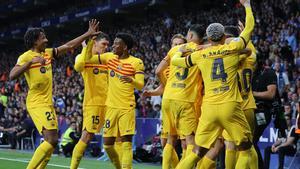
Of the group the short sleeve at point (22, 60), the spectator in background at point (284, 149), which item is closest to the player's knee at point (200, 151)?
the short sleeve at point (22, 60)

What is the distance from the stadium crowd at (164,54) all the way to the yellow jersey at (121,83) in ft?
9.45

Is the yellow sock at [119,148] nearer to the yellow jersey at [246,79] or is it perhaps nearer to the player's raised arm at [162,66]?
the player's raised arm at [162,66]

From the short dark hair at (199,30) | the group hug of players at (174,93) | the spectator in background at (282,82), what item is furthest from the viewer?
the spectator in background at (282,82)

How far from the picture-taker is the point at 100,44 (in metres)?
10.5

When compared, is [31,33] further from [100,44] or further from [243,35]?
[243,35]

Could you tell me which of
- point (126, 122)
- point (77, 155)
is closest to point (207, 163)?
point (126, 122)

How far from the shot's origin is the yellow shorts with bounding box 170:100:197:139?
912 cm

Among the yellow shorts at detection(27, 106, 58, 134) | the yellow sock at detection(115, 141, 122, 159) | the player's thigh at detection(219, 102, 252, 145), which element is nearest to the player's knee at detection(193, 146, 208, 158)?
the player's thigh at detection(219, 102, 252, 145)

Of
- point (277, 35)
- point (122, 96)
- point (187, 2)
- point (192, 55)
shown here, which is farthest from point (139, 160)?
point (187, 2)

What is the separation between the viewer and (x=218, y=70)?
789cm

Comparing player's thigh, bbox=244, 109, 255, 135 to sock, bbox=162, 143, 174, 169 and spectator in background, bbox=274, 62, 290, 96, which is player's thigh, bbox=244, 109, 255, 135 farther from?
spectator in background, bbox=274, 62, 290, 96

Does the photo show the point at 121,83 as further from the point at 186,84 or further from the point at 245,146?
the point at 245,146

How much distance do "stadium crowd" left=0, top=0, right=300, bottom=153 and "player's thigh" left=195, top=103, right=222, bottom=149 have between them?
3904mm

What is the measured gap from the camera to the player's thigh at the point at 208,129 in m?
7.87
